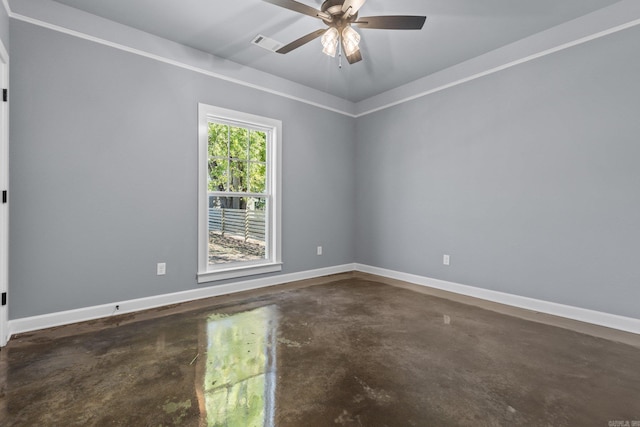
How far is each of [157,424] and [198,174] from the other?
2571mm

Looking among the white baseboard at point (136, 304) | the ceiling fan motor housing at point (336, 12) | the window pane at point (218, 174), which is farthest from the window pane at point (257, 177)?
the ceiling fan motor housing at point (336, 12)

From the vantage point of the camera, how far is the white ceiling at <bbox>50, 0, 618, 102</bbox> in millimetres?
2662

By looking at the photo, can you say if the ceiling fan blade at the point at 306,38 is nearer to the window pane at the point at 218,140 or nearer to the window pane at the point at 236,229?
the window pane at the point at 218,140

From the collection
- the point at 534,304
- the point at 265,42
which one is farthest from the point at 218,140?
the point at 534,304

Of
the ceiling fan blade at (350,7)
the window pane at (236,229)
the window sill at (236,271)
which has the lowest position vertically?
the window sill at (236,271)

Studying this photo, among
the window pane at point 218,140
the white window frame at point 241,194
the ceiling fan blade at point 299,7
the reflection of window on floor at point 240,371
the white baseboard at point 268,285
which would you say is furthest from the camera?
the window pane at point 218,140

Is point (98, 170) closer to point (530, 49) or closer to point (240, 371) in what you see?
point (240, 371)

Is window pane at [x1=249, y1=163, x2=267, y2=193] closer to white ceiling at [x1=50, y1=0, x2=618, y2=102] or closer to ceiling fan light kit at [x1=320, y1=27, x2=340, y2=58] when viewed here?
white ceiling at [x1=50, y1=0, x2=618, y2=102]

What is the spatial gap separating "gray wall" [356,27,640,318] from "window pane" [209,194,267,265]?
6.50ft

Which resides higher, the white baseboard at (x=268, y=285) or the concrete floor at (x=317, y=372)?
the white baseboard at (x=268, y=285)

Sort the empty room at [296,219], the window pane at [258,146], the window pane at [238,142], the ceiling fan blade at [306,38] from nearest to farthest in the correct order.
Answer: the empty room at [296,219]
the ceiling fan blade at [306,38]
the window pane at [238,142]
the window pane at [258,146]

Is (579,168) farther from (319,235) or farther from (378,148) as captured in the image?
(319,235)

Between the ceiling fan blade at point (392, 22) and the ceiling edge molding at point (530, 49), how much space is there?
180cm

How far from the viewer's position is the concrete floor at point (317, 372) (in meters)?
1.53
